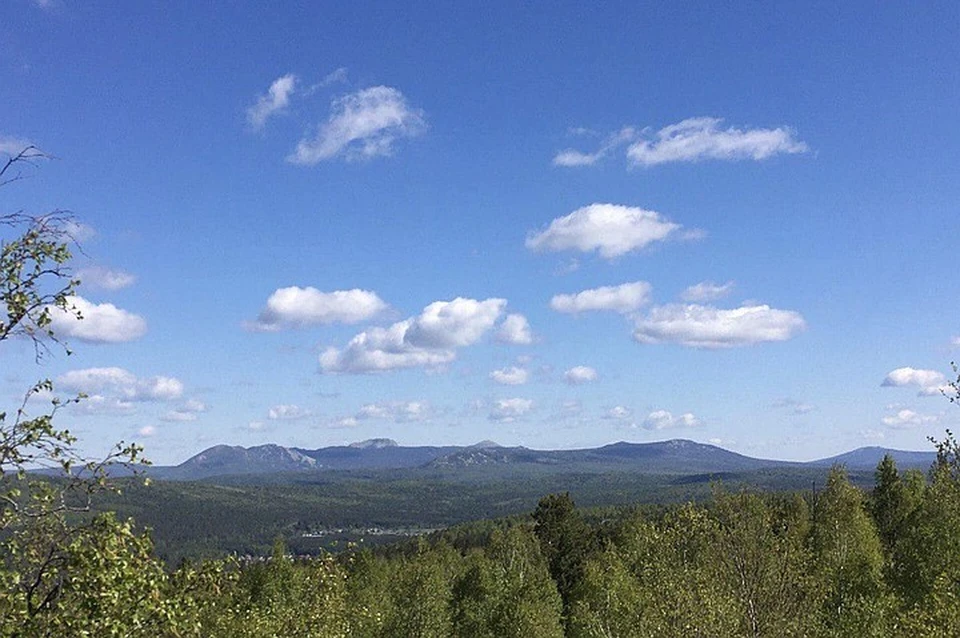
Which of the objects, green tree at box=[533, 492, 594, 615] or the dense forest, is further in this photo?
green tree at box=[533, 492, 594, 615]

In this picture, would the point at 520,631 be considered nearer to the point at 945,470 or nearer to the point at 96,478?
the point at 945,470

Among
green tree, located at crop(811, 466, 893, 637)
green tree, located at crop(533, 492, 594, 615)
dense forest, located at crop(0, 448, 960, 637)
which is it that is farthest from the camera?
green tree, located at crop(533, 492, 594, 615)

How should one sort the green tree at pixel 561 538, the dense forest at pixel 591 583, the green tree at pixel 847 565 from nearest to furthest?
the dense forest at pixel 591 583 < the green tree at pixel 847 565 < the green tree at pixel 561 538

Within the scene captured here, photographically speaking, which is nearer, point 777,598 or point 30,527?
point 30,527

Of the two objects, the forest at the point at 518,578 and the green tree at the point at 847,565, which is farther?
the green tree at the point at 847,565

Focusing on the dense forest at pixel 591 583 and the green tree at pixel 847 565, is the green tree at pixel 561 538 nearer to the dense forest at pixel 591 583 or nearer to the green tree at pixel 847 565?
the dense forest at pixel 591 583

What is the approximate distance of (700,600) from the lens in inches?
1275

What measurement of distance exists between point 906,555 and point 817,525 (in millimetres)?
21099

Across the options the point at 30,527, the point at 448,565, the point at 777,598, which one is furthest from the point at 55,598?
the point at 448,565

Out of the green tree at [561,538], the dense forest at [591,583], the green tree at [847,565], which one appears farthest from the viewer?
the green tree at [561,538]

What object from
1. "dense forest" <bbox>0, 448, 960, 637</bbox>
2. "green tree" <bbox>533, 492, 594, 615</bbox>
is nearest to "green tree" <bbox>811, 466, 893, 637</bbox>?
"dense forest" <bbox>0, 448, 960, 637</bbox>

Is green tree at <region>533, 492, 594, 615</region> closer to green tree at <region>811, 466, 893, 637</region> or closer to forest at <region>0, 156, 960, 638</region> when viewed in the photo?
forest at <region>0, 156, 960, 638</region>

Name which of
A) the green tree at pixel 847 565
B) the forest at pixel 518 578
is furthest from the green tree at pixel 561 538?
the green tree at pixel 847 565

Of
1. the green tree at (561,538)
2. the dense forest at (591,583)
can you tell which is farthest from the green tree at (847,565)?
the green tree at (561,538)
